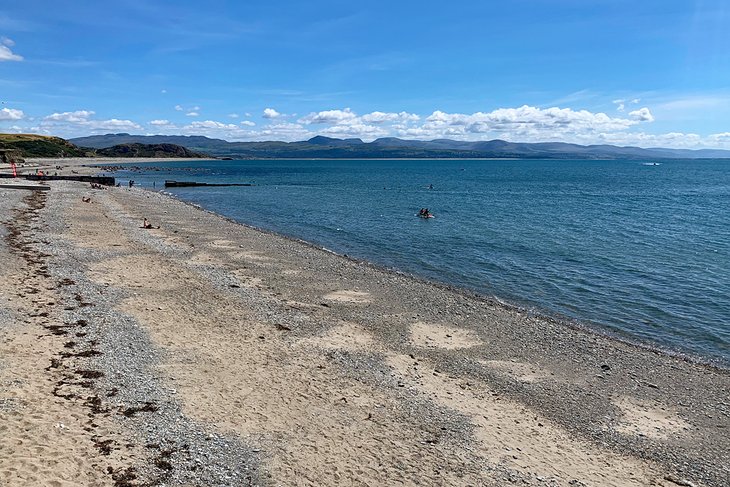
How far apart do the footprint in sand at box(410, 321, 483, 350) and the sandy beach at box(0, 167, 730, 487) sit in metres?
0.11

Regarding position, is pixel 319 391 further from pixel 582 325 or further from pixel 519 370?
pixel 582 325

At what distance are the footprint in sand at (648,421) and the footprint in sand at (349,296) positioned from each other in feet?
34.8

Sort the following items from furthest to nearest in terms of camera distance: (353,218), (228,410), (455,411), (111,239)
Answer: (353,218) → (111,239) → (455,411) → (228,410)

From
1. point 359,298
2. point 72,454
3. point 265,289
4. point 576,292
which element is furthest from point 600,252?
point 72,454

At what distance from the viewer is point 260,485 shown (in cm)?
914

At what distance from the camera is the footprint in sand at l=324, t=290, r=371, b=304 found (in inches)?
854

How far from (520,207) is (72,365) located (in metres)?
60.6

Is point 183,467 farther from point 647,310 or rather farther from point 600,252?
point 600,252

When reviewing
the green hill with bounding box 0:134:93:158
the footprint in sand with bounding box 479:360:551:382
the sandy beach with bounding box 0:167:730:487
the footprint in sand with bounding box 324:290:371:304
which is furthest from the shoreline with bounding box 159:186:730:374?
the green hill with bounding box 0:134:93:158

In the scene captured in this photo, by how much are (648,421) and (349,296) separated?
12303mm

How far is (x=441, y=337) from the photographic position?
1784 cm

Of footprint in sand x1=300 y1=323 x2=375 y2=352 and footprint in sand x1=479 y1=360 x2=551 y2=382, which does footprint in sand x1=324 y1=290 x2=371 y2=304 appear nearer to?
footprint in sand x1=300 y1=323 x2=375 y2=352

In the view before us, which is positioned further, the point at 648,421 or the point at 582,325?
the point at 582,325

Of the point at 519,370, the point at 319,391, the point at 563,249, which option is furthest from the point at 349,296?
the point at 563,249
